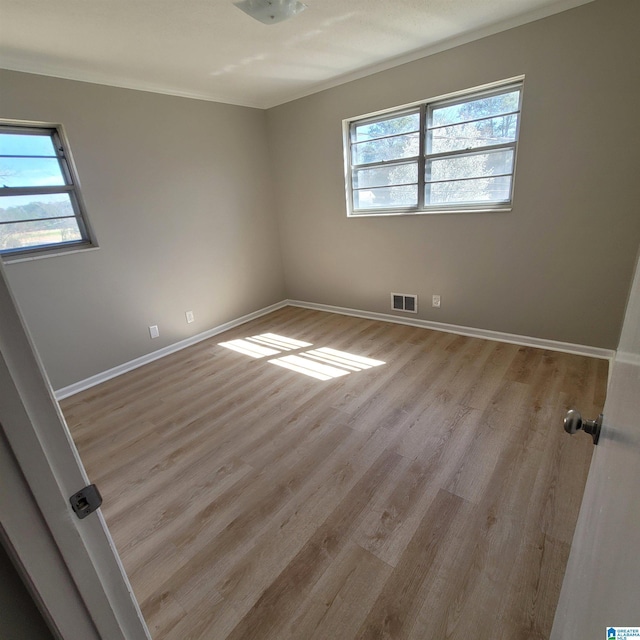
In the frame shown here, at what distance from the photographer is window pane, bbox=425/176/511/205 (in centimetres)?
279

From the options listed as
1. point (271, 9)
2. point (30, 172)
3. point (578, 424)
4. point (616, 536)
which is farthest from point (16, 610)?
point (30, 172)

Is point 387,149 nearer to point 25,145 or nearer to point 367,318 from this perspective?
point 367,318

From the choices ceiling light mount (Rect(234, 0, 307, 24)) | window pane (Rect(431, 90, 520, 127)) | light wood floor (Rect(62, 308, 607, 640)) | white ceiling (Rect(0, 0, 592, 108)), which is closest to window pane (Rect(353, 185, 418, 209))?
window pane (Rect(431, 90, 520, 127))

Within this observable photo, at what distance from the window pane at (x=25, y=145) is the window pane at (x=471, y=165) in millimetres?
3151

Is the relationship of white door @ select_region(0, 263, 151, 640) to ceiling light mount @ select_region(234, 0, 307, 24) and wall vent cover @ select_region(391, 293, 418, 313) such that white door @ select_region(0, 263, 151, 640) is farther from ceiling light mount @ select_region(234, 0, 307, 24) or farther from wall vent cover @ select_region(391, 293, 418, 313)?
wall vent cover @ select_region(391, 293, 418, 313)

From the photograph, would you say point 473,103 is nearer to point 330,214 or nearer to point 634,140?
point 634,140

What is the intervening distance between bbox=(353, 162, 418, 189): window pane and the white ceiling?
0.85m

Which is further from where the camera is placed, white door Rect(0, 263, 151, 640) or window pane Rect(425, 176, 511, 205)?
window pane Rect(425, 176, 511, 205)

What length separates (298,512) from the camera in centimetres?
157

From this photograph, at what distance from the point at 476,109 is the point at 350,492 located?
306cm

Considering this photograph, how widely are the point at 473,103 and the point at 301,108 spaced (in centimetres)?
180

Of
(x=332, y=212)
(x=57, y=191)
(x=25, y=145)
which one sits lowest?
(x=332, y=212)

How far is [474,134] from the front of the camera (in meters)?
2.80

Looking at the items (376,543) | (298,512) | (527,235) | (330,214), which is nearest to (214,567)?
(298,512)
